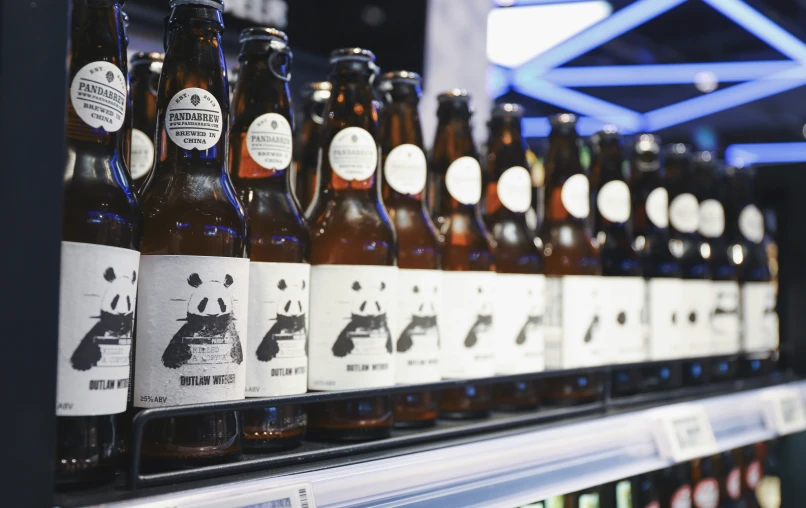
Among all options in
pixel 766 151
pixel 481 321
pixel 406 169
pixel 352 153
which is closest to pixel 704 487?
pixel 481 321

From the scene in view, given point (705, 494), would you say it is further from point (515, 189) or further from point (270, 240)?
point (270, 240)

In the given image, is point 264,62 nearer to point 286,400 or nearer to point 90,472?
point 286,400

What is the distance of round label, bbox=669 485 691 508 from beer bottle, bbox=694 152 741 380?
28cm

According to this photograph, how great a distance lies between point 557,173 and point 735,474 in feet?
2.84

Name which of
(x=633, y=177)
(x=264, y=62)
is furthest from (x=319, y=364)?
(x=633, y=177)

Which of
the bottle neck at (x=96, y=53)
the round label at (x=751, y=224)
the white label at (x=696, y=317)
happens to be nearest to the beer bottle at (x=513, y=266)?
the white label at (x=696, y=317)

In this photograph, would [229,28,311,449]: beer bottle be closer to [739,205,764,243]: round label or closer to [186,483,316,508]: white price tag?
[186,483,316,508]: white price tag

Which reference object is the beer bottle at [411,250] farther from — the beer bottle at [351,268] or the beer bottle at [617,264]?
the beer bottle at [617,264]

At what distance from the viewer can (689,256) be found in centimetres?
166

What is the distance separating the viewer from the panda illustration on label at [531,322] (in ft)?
3.95

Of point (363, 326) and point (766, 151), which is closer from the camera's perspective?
point (363, 326)

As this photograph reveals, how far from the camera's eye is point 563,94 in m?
7.80

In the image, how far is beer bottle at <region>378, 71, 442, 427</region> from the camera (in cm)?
104

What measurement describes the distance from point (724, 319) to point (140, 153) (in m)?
1.28
